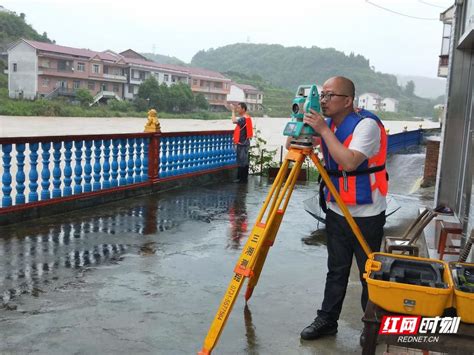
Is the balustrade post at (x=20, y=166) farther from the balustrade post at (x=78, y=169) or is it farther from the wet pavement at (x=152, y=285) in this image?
the balustrade post at (x=78, y=169)

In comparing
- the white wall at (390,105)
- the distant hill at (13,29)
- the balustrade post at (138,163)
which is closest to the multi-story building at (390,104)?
the white wall at (390,105)

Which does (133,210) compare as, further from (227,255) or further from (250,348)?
(250,348)

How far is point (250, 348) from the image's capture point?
10.7ft

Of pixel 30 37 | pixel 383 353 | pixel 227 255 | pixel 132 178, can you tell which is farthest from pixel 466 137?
pixel 30 37

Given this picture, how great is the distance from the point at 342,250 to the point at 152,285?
1.73m

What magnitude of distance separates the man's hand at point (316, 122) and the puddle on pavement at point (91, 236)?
2.48 metres

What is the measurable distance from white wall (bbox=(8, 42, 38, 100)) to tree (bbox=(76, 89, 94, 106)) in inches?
140

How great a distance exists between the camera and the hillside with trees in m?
81.2

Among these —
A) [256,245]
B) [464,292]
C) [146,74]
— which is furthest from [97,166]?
[146,74]

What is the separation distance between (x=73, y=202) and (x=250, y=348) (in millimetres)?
4246

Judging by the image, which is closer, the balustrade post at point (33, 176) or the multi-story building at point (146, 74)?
the balustrade post at point (33, 176)

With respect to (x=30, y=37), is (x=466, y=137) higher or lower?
lower

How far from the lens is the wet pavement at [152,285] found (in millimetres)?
3324

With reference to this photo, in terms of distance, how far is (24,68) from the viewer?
152ft
